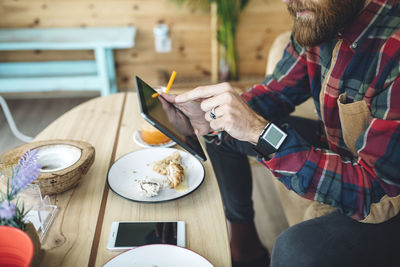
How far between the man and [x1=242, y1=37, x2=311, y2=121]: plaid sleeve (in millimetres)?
145

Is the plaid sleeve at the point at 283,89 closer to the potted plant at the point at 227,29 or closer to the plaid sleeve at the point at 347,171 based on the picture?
the plaid sleeve at the point at 347,171

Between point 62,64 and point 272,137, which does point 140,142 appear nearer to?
point 272,137

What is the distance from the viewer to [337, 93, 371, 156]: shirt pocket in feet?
3.05

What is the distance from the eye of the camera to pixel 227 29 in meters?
2.48

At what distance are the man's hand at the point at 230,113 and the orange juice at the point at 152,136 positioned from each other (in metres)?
0.22

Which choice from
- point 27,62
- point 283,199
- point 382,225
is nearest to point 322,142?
point 283,199

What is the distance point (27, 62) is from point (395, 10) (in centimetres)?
261

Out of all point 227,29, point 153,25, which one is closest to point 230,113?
point 227,29

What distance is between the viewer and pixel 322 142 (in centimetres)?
122

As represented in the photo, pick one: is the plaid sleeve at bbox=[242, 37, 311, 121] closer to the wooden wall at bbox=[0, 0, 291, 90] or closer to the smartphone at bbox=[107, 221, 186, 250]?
the smartphone at bbox=[107, 221, 186, 250]

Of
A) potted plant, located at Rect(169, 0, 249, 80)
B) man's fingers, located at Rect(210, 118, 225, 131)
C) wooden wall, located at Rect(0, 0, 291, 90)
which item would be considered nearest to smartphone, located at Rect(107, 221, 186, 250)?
man's fingers, located at Rect(210, 118, 225, 131)

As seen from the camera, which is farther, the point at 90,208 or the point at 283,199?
the point at 283,199

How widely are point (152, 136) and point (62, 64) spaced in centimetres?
190

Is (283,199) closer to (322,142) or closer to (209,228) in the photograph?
(322,142)
